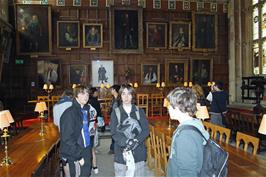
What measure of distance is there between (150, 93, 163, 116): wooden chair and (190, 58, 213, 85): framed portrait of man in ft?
6.86

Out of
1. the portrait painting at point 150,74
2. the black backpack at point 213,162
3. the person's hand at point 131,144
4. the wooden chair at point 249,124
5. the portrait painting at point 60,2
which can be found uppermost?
the portrait painting at point 60,2

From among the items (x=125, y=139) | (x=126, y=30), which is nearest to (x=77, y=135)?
(x=125, y=139)

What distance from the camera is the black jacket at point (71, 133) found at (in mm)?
3369

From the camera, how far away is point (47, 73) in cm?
1341

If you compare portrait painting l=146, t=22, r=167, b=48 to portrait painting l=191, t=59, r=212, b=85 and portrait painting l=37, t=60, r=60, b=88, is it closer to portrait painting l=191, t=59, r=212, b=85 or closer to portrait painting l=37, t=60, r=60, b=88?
portrait painting l=191, t=59, r=212, b=85

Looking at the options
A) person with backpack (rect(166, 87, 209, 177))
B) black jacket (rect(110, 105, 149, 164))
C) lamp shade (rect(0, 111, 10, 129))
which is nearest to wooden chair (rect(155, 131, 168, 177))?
black jacket (rect(110, 105, 149, 164))

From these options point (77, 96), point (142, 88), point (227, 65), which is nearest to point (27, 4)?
point (142, 88)

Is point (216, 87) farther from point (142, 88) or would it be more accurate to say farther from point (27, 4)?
point (27, 4)

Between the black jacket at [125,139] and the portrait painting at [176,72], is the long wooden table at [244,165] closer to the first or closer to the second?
the black jacket at [125,139]

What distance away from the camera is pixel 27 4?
12984 mm

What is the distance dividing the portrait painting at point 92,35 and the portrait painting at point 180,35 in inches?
130

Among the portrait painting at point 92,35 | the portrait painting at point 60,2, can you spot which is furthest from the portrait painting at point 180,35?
the portrait painting at point 60,2

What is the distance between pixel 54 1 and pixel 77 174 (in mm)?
11404

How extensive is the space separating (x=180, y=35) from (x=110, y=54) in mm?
3472
